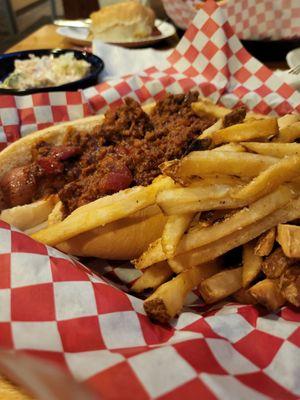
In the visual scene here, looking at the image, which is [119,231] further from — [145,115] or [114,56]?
[114,56]

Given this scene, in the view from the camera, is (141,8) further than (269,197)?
Yes

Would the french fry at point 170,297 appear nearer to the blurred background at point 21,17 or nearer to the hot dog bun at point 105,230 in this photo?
the hot dog bun at point 105,230

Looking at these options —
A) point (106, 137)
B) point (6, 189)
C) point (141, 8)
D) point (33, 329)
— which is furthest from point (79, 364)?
point (141, 8)

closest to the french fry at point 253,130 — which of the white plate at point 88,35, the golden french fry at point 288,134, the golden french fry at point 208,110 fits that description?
the golden french fry at point 288,134

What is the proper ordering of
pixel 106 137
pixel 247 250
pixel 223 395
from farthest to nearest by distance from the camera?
pixel 106 137
pixel 247 250
pixel 223 395

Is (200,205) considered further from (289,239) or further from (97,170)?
(97,170)

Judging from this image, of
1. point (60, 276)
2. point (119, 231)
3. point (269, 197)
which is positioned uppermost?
point (269, 197)
